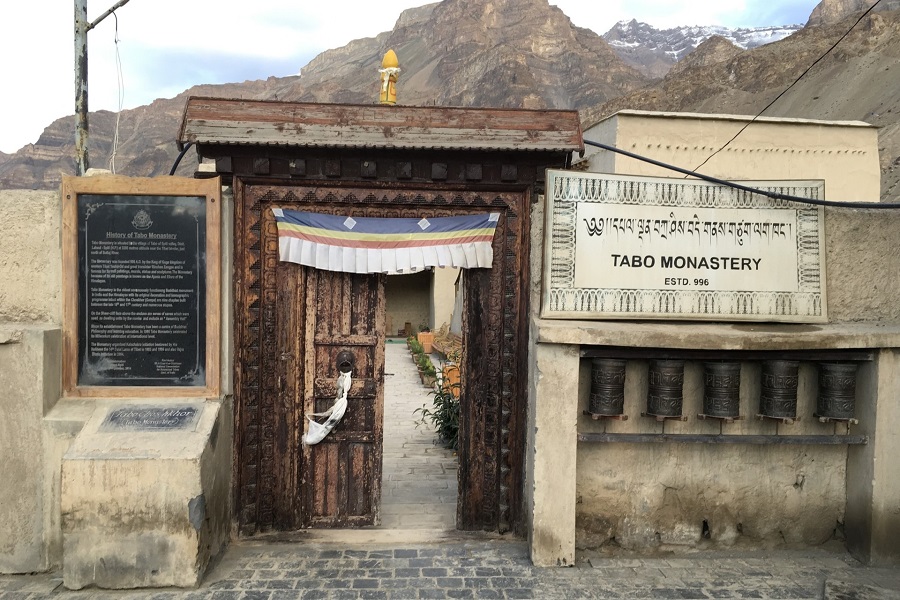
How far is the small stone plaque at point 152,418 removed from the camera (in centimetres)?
476

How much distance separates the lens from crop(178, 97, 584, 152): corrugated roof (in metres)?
4.96

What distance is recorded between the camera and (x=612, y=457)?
5.28 metres

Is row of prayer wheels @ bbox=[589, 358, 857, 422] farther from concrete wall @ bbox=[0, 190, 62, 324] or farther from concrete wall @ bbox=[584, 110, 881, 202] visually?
concrete wall @ bbox=[584, 110, 881, 202]

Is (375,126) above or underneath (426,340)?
above

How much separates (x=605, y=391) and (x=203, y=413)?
9.80 feet

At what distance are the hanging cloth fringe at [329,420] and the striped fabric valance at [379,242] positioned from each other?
96cm

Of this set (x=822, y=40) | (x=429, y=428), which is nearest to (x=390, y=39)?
(x=822, y=40)

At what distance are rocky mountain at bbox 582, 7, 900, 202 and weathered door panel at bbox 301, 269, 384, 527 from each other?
23.6m

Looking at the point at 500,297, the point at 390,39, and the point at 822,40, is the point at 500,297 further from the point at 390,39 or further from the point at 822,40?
the point at 390,39

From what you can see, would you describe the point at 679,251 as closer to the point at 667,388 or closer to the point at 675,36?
the point at 667,388

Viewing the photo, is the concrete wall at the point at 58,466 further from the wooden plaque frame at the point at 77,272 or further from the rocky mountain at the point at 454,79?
the rocky mountain at the point at 454,79

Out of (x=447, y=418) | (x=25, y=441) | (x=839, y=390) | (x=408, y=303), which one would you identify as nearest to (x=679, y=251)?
(x=839, y=390)

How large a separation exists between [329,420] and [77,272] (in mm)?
2178

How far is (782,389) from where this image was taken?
16.6 ft
